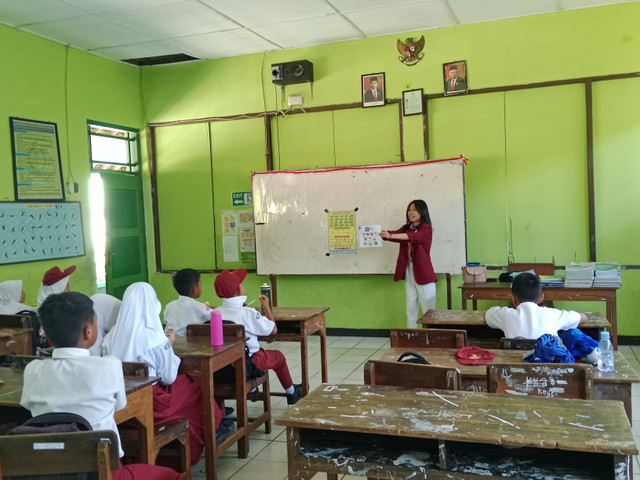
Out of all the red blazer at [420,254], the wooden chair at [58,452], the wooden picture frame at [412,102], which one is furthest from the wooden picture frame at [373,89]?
the wooden chair at [58,452]

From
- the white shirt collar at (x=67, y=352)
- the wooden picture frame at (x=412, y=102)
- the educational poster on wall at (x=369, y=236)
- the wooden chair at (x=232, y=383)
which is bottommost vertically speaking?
the wooden chair at (x=232, y=383)

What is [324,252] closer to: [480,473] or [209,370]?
[209,370]

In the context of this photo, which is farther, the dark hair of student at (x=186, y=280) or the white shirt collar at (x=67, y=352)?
the dark hair of student at (x=186, y=280)

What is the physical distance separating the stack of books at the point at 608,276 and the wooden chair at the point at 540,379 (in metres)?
3.26

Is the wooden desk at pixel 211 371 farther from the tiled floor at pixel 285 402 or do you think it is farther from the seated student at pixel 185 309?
the seated student at pixel 185 309

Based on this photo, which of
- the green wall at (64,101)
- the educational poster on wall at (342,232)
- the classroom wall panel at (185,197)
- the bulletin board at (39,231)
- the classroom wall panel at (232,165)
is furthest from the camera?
the classroom wall panel at (185,197)

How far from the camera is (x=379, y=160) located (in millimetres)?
6543

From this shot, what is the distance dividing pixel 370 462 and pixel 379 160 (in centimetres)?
501

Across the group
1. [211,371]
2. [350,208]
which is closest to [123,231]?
[350,208]

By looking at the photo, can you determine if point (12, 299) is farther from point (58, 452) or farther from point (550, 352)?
point (550, 352)

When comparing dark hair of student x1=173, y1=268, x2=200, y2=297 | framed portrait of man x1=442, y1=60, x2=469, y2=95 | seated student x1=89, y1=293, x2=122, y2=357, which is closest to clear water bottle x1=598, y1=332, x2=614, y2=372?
dark hair of student x1=173, y1=268, x2=200, y2=297

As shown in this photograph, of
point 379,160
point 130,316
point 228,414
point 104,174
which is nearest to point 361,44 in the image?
point 379,160

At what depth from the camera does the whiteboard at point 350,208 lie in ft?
20.2

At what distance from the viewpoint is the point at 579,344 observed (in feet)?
9.19
